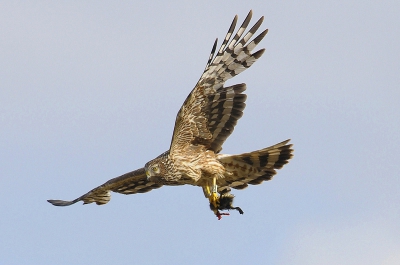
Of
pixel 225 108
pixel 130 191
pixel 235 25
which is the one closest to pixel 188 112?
pixel 225 108

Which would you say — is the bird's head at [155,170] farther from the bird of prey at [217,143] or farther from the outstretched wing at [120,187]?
the outstretched wing at [120,187]

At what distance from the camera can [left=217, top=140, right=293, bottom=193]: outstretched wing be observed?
13.6 metres

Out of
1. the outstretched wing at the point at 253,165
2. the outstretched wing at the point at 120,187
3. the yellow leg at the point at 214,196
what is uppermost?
the outstretched wing at the point at 120,187

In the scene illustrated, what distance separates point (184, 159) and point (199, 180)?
0.44 m

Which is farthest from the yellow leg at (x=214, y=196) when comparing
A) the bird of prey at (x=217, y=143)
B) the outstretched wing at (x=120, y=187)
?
the outstretched wing at (x=120, y=187)

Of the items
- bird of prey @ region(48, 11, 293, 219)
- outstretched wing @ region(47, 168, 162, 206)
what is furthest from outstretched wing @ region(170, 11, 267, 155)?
outstretched wing @ region(47, 168, 162, 206)

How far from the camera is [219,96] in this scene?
1321cm

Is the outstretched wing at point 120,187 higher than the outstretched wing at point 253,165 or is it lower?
higher

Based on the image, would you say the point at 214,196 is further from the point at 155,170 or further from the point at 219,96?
the point at 219,96

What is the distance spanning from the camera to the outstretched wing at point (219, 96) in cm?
1318

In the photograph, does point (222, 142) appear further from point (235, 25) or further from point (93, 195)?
point (93, 195)

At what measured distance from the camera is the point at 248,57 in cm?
1333

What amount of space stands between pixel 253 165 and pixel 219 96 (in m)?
1.18

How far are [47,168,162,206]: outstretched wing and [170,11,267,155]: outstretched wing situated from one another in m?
1.32
